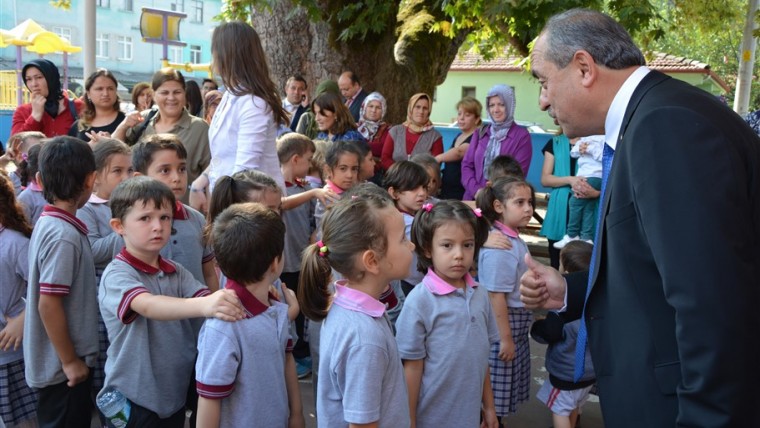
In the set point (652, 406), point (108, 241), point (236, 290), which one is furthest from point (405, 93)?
point (652, 406)

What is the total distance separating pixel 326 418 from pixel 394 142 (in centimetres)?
467

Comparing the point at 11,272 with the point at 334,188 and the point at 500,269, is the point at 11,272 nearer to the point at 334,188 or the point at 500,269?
the point at 334,188

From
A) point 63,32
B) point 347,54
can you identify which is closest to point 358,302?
point 347,54

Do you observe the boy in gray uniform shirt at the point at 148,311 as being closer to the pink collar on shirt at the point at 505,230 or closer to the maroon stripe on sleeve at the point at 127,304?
the maroon stripe on sleeve at the point at 127,304

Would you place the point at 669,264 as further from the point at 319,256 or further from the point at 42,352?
the point at 42,352

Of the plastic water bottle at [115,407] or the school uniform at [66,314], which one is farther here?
the school uniform at [66,314]

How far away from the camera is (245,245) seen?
2488 mm

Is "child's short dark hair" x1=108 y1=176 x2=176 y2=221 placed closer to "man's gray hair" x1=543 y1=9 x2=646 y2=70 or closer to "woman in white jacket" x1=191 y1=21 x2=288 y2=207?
"woman in white jacket" x1=191 y1=21 x2=288 y2=207

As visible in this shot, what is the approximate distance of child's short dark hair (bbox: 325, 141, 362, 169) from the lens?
14.8 ft

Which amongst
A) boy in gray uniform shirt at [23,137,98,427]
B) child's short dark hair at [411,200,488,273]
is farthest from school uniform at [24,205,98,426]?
child's short dark hair at [411,200,488,273]

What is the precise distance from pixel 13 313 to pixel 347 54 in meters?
5.92

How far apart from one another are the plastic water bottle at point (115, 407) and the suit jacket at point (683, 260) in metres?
1.90

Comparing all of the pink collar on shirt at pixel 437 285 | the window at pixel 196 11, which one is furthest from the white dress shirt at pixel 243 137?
the window at pixel 196 11

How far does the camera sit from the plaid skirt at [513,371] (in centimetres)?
363
